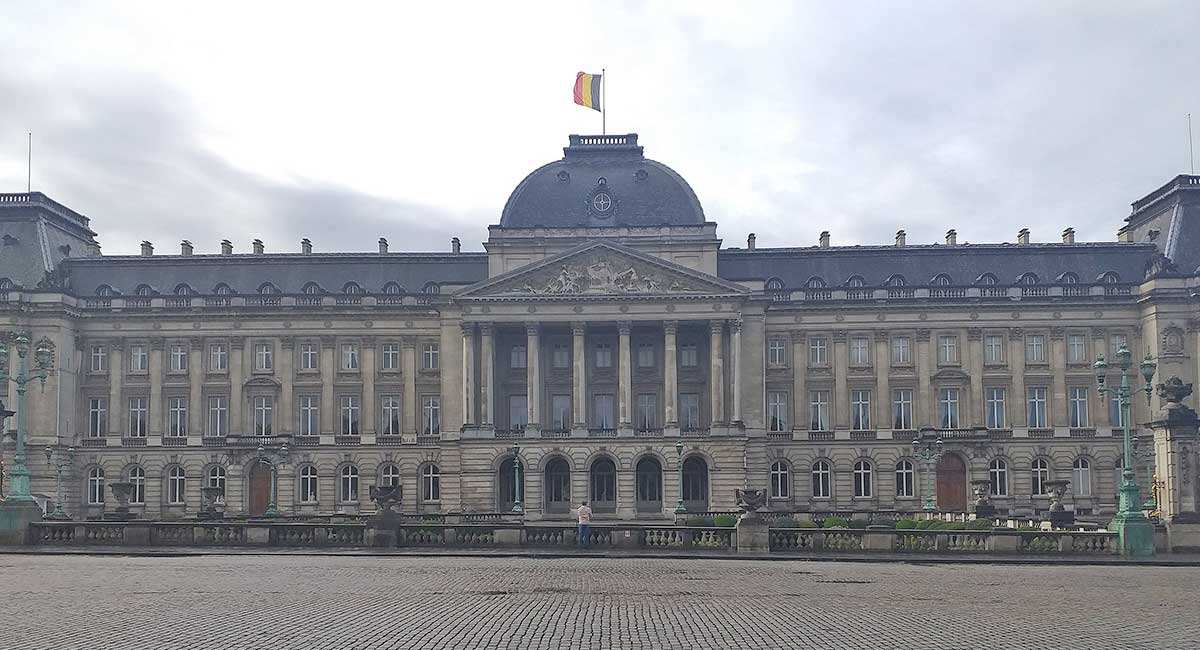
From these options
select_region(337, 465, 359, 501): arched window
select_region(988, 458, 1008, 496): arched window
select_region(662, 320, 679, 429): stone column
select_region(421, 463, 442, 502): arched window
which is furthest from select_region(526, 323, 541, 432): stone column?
select_region(988, 458, 1008, 496): arched window

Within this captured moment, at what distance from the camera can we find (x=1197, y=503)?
44750 mm

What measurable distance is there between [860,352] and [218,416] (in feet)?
140

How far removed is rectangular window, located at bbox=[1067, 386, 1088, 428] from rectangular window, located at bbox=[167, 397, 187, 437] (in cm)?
5785

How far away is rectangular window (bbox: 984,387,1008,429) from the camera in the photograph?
287 feet

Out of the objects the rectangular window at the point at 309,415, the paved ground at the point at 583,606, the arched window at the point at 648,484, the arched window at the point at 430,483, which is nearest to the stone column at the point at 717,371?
A: the arched window at the point at 648,484

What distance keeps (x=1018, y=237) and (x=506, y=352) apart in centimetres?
3659

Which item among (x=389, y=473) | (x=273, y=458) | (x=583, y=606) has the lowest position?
(x=583, y=606)

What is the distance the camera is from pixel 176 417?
8956 centimetres

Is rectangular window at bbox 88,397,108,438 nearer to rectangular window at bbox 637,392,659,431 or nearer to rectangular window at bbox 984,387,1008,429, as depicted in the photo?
rectangular window at bbox 637,392,659,431

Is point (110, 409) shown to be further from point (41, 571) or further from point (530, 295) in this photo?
point (41, 571)

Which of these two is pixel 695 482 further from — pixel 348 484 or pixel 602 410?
pixel 348 484

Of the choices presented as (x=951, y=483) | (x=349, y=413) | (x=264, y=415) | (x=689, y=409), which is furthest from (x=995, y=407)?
(x=264, y=415)

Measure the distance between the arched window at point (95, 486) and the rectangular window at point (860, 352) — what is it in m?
49.6

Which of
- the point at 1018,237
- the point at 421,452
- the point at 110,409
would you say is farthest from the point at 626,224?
the point at 110,409
